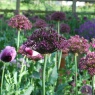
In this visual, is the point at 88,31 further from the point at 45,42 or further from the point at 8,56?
the point at 45,42

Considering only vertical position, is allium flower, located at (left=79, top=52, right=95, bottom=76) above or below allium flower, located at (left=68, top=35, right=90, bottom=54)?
below

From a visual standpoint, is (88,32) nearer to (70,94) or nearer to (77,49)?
(70,94)

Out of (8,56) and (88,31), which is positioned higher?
(8,56)

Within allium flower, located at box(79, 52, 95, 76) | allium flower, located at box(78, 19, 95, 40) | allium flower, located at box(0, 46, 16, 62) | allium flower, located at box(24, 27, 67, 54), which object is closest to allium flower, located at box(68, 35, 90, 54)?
allium flower, located at box(79, 52, 95, 76)

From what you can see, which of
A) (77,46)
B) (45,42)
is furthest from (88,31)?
(45,42)

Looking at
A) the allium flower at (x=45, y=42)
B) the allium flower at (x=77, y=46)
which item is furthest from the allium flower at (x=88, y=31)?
the allium flower at (x=45, y=42)

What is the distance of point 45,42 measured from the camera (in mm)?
1973

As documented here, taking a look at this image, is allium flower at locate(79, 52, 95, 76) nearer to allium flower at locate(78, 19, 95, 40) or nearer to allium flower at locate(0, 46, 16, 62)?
allium flower at locate(0, 46, 16, 62)

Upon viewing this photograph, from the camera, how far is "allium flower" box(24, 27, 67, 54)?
1963mm

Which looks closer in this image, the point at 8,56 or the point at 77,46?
the point at 8,56

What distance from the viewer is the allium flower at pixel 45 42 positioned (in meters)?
1.96

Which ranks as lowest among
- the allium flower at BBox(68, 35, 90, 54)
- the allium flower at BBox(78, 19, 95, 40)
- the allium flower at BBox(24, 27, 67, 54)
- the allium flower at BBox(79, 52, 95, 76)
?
the allium flower at BBox(78, 19, 95, 40)

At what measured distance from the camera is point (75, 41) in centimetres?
288

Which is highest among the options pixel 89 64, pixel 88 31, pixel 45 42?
pixel 45 42
